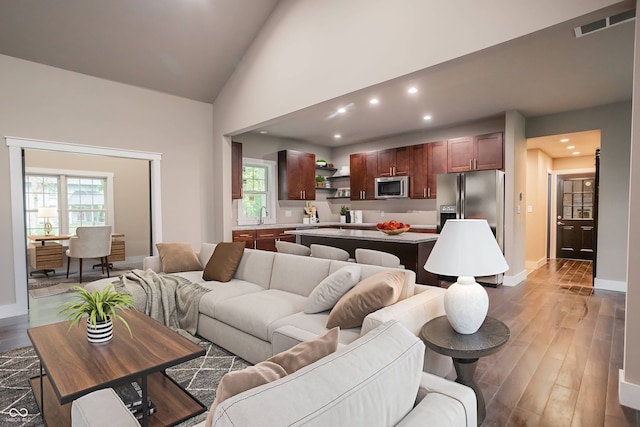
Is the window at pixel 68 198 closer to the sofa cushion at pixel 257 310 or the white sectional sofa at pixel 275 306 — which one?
the white sectional sofa at pixel 275 306

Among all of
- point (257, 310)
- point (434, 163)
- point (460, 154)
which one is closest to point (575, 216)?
point (460, 154)

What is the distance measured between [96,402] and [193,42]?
4.53 meters

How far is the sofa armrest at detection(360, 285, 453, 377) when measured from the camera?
1853 mm

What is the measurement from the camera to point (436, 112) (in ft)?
17.5

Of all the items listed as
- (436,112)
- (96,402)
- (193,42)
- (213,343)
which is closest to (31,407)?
(213,343)

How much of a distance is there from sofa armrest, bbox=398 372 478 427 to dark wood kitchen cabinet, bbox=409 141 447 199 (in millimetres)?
5474

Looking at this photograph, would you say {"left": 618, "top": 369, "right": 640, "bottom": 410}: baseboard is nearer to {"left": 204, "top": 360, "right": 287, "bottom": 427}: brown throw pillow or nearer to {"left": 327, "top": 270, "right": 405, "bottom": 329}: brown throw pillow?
{"left": 327, "top": 270, "right": 405, "bottom": 329}: brown throw pillow

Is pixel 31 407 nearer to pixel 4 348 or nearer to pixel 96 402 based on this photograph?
pixel 4 348

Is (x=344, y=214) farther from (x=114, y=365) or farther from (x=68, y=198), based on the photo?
(x=114, y=365)

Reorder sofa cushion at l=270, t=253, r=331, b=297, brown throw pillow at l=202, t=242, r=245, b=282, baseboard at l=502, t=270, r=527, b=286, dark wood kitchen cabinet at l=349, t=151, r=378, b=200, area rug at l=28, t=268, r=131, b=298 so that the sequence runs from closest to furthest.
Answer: sofa cushion at l=270, t=253, r=331, b=297, brown throw pillow at l=202, t=242, r=245, b=282, area rug at l=28, t=268, r=131, b=298, baseboard at l=502, t=270, r=527, b=286, dark wood kitchen cabinet at l=349, t=151, r=378, b=200

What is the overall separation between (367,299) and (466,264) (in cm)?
60

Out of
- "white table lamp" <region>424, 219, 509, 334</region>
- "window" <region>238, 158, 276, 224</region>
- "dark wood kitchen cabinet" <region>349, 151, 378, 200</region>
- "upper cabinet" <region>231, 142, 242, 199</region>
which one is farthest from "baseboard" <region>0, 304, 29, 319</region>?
"dark wood kitchen cabinet" <region>349, 151, 378, 200</region>

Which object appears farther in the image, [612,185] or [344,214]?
[344,214]

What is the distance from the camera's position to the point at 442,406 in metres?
1.00
